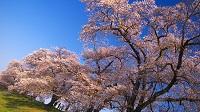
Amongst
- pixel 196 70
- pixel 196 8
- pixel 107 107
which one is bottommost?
pixel 107 107

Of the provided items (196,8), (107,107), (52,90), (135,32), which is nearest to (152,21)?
(135,32)

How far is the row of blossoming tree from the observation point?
33.8 metres

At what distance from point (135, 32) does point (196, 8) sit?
33.8 feet

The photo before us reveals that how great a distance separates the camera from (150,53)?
40.4 meters

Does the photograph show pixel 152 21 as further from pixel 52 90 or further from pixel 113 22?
pixel 52 90

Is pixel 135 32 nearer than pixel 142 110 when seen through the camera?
No

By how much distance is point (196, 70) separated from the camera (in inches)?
1318

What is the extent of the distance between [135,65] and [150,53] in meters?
2.14

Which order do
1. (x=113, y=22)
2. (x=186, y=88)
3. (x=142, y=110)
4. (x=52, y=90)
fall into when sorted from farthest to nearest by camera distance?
(x=52, y=90) → (x=113, y=22) → (x=142, y=110) → (x=186, y=88)

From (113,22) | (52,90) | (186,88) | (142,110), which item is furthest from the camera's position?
(52,90)

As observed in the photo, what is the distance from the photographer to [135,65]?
4144 centimetres

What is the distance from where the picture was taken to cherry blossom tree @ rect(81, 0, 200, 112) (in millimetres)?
33500

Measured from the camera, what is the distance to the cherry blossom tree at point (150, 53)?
1319 inches

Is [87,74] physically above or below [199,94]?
above
